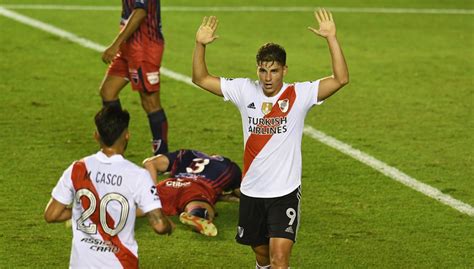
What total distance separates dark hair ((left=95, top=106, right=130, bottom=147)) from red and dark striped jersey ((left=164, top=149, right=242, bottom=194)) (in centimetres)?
406

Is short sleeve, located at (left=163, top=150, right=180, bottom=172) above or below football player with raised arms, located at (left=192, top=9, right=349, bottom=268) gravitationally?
below

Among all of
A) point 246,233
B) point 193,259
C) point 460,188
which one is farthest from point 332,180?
point 246,233

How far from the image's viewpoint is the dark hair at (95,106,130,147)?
23.8ft

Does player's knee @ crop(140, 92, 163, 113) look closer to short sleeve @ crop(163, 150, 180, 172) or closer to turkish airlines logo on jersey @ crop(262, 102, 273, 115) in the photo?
short sleeve @ crop(163, 150, 180, 172)

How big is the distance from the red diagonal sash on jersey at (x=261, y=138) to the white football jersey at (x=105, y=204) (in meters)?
1.71

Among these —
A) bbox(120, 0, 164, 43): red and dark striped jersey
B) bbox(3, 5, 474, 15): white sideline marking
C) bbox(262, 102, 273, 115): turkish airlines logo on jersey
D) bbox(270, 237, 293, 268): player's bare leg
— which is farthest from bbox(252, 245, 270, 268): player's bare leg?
bbox(3, 5, 474, 15): white sideline marking

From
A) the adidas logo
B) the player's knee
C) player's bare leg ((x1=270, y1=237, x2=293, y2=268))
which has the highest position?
the adidas logo

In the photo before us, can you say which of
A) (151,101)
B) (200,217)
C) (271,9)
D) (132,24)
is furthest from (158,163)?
(271,9)

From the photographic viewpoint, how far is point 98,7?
21.5m

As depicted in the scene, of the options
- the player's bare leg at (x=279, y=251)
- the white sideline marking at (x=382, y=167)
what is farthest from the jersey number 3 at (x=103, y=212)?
the white sideline marking at (x=382, y=167)

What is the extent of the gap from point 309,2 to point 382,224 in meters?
11.8

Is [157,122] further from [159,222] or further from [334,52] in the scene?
[159,222]

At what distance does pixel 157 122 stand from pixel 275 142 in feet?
13.3

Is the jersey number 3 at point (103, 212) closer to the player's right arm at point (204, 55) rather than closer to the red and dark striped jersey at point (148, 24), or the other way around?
the player's right arm at point (204, 55)
